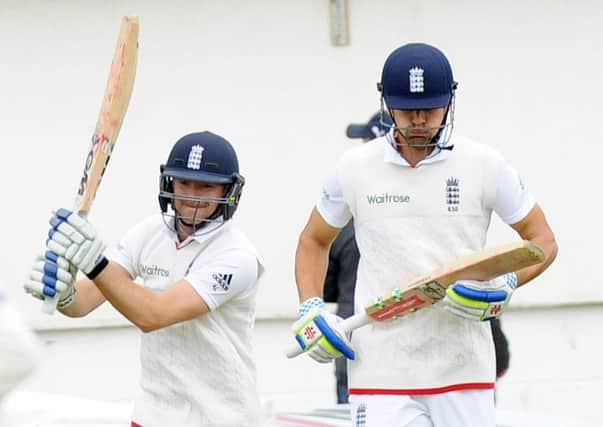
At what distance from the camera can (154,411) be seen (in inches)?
226

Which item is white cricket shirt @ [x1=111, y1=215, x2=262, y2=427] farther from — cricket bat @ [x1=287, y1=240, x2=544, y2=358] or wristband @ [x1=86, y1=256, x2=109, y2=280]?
cricket bat @ [x1=287, y1=240, x2=544, y2=358]

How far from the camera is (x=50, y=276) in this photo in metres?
5.31

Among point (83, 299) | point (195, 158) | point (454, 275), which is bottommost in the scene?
point (83, 299)

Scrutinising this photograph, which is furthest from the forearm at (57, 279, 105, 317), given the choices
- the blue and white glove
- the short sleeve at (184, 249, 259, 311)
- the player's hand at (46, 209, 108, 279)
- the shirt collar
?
the shirt collar

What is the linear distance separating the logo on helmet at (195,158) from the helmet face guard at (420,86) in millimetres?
601

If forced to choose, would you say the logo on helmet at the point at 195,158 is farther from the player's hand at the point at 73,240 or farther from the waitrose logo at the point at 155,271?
the player's hand at the point at 73,240

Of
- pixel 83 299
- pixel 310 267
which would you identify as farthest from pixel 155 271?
pixel 310 267

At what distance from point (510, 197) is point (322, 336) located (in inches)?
28.4

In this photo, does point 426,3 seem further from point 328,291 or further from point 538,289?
point 328,291

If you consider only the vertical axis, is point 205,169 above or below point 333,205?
above

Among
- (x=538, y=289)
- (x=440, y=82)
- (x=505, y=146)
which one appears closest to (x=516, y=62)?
(x=505, y=146)

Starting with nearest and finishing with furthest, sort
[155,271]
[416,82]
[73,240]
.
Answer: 1. [73,240]
2. [416,82]
3. [155,271]

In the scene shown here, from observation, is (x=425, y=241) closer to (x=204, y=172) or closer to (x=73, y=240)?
(x=204, y=172)

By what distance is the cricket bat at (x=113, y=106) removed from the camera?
561 cm
